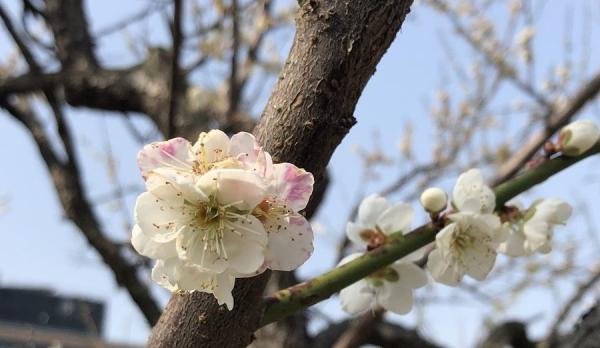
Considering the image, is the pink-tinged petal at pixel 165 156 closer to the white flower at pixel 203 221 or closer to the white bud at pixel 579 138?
the white flower at pixel 203 221

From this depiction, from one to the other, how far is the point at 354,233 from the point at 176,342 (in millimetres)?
326

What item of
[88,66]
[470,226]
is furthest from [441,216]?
[88,66]

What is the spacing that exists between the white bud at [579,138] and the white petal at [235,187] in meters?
0.47

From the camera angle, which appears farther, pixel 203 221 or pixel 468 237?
pixel 468 237

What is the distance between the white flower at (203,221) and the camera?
533mm

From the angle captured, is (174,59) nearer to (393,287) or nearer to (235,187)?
(393,287)

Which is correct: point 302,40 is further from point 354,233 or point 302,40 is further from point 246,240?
point 354,233

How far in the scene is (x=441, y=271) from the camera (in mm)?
787

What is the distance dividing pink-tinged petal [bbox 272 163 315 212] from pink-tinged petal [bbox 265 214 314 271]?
2 centimetres

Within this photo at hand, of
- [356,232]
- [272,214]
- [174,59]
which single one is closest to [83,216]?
[174,59]

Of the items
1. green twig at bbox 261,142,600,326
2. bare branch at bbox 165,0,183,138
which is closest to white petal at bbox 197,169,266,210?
green twig at bbox 261,142,600,326

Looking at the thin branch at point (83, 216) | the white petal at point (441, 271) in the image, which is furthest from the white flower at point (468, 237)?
the thin branch at point (83, 216)

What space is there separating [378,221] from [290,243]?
1.05 feet

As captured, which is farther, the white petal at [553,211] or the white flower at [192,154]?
the white petal at [553,211]
